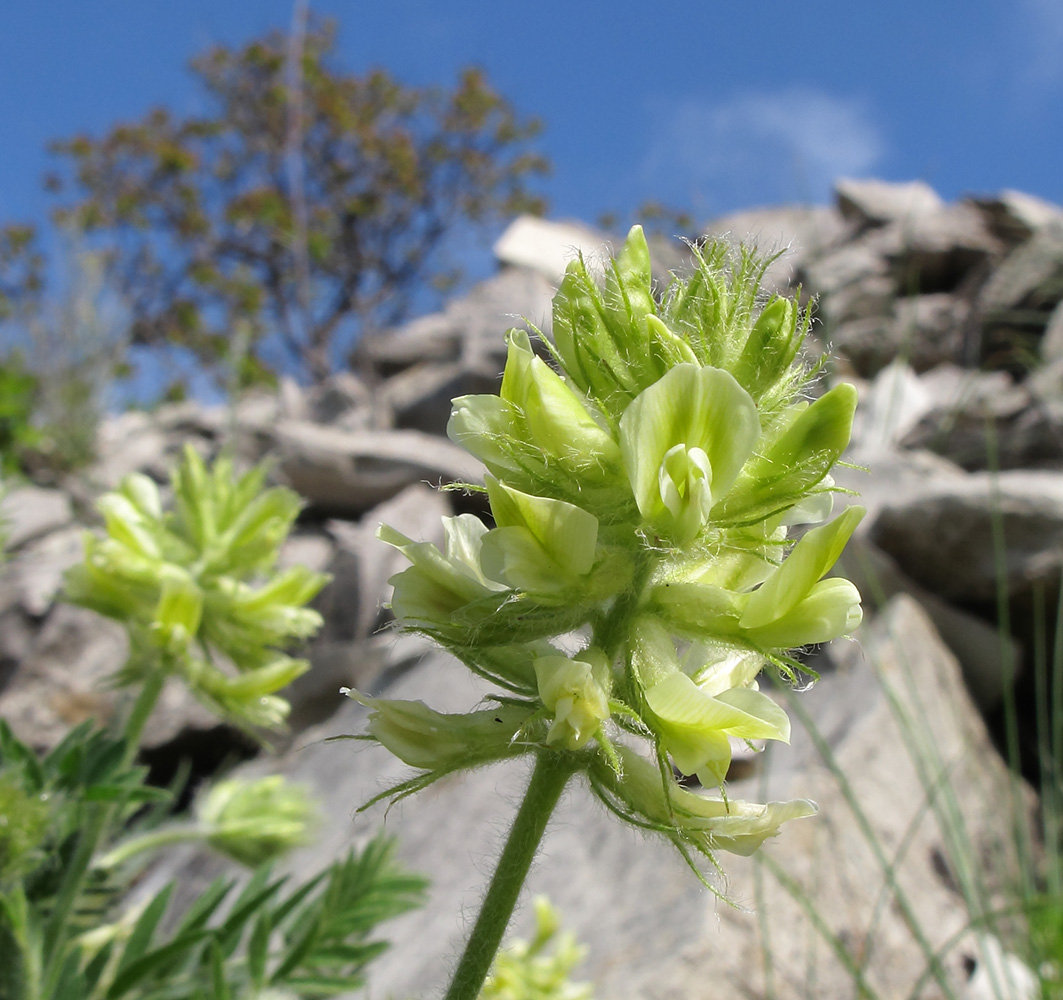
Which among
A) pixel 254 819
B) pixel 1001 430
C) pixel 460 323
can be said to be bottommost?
pixel 254 819

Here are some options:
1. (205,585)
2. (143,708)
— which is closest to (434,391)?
(205,585)

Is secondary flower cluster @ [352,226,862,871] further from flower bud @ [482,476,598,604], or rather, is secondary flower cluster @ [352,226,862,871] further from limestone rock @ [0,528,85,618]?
limestone rock @ [0,528,85,618]

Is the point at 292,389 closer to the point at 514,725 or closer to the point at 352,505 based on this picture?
the point at 352,505

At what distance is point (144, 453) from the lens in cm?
1088

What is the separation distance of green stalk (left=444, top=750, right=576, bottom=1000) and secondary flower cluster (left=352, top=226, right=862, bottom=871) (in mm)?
84

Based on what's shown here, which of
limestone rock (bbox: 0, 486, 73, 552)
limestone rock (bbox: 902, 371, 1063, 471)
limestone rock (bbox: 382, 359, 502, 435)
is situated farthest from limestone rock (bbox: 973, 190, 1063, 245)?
limestone rock (bbox: 0, 486, 73, 552)

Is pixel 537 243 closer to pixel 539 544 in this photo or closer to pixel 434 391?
pixel 434 391

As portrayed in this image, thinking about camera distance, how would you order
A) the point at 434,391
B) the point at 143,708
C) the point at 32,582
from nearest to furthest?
the point at 143,708, the point at 32,582, the point at 434,391

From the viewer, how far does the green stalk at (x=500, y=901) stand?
911 mm

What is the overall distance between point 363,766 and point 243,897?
3.32 metres

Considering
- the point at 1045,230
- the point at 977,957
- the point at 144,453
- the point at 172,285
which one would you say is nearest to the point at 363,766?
the point at 977,957

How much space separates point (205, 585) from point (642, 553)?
1570mm

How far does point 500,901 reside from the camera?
0.92 meters

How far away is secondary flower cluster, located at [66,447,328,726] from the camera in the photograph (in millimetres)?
2184
